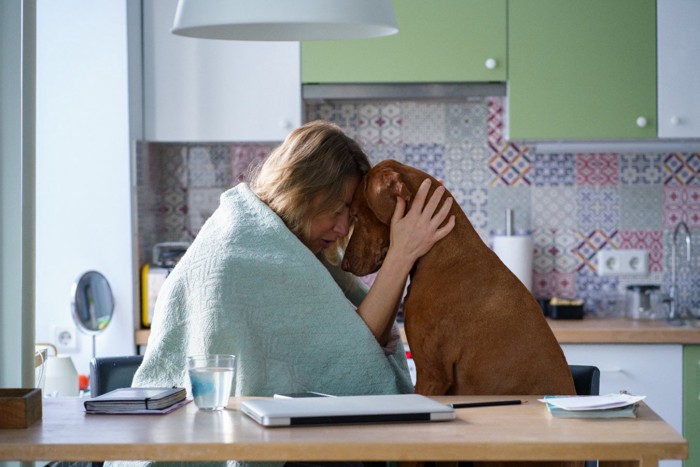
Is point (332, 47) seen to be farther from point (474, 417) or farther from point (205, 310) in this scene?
point (474, 417)

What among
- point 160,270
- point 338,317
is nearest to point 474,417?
point 338,317

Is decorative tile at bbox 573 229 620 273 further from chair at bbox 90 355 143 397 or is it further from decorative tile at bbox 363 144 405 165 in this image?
chair at bbox 90 355 143 397

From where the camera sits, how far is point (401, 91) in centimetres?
340

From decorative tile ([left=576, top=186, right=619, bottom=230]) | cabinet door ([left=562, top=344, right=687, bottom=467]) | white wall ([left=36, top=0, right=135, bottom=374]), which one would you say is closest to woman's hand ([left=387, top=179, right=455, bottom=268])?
cabinet door ([left=562, top=344, right=687, bottom=467])

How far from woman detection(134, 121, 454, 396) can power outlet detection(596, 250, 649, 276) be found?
194 centimetres

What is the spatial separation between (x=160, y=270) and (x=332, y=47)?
3.24 feet

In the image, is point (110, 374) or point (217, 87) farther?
point (217, 87)

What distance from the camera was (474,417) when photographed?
4.57 ft

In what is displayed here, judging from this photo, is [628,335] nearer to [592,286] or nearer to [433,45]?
[592,286]

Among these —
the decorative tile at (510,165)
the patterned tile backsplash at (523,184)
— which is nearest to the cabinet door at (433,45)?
the patterned tile backsplash at (523,184)

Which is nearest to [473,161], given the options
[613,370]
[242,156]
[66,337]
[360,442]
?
[242,156]

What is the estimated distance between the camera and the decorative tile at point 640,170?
3.72 m

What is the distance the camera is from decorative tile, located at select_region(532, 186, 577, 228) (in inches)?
147

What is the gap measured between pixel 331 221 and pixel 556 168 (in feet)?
6.19
